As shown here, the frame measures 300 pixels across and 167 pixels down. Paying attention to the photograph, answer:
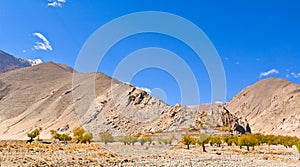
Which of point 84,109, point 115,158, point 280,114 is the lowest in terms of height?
point 115,158

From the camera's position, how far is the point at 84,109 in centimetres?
12938

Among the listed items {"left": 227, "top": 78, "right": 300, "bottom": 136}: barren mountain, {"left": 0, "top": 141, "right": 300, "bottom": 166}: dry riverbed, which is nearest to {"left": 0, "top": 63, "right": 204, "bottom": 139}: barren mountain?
{"left": 227, "top": 78, "right": 300, "bottom": 136}: barren mountain

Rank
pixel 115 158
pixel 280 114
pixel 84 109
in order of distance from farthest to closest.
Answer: pixel 280 114
pixel 84 109
pixel 115 158

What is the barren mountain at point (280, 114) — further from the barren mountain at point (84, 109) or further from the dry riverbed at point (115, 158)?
the dry riverbed at point (115, 158)

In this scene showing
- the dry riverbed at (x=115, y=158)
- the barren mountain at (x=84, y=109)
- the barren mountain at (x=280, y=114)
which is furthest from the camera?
the barren mountain at (x=280, y=114)

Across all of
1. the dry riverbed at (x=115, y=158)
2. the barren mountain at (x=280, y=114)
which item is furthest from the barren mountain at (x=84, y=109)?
the dry riverbed at (x=115, y=158)

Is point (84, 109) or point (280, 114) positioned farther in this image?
point (280, 114)

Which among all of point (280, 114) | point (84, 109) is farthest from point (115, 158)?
point (280, 114)

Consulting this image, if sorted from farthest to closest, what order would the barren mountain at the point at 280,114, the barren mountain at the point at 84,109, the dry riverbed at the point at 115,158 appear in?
the barren mountain at the point at 280,114
the barren mountain at the point at 84,109
the dry riverbed at the point at 115,158

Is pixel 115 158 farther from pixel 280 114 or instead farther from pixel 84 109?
pixel 280 114

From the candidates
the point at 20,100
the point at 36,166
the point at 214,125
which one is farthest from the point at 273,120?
the point at 36,166

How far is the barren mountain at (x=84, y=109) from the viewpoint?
378 feet

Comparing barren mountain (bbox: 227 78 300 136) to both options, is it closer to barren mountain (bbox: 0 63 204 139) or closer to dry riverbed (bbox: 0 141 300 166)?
barren mountain (bbox: 0 63 204 139)

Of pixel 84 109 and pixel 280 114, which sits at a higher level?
pixel 280 114
